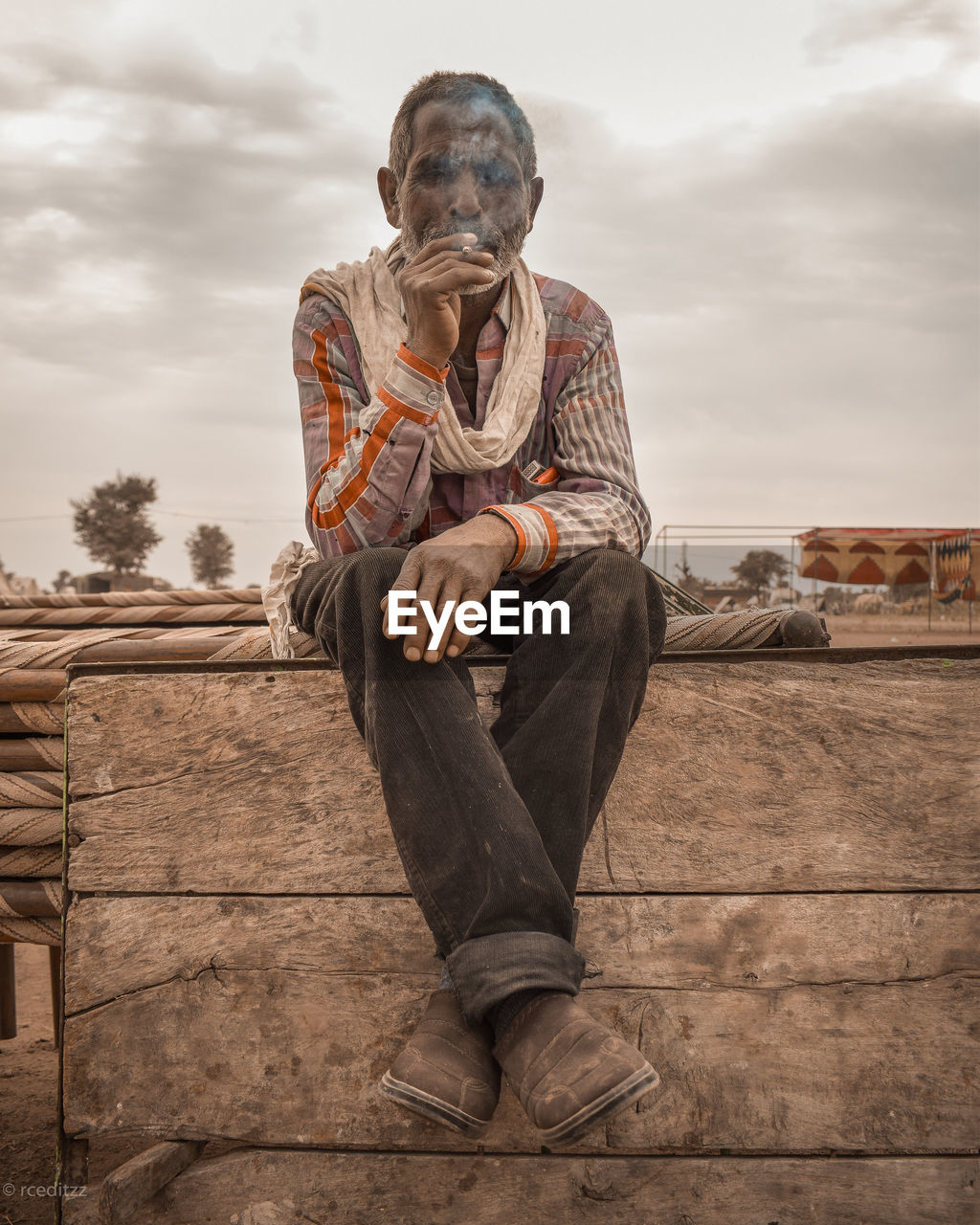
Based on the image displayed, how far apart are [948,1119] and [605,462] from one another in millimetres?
1352

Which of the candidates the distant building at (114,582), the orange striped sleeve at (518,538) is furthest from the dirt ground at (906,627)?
the orange striped sleeve at (518,538)

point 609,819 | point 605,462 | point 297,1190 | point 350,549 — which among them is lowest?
point 297,1190

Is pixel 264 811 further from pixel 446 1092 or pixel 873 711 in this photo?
pixel 873 711

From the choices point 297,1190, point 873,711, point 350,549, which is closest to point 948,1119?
point 873,711

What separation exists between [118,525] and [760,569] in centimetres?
2723

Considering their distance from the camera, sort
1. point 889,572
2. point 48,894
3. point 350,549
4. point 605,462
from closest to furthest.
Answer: point 350,549
point 605,462
point 48,894
point 889,572

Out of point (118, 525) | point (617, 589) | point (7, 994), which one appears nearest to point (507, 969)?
point (617, 589)

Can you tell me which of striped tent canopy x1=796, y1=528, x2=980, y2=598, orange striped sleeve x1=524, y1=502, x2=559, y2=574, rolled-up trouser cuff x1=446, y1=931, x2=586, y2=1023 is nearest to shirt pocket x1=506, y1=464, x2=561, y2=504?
orange striped sleeve x1=524, y1=502, x2=559, y2=574

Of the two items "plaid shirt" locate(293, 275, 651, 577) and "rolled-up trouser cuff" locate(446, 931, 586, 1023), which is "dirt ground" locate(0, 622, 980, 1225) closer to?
"plaid shirt" locate(293, 275, 651, 577)

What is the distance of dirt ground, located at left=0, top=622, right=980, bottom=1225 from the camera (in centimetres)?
216

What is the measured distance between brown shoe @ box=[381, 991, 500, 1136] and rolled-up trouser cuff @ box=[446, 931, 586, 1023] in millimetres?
36

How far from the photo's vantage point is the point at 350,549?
1.71 m

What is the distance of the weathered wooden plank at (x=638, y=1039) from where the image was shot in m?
1.60
